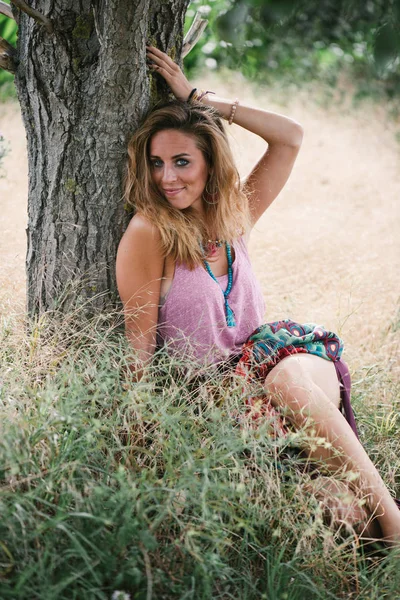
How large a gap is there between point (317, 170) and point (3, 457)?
18.1 feet

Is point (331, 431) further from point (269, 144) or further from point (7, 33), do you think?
point (7, 33)

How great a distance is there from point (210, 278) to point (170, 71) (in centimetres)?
81

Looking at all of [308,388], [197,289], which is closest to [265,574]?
[308,388]

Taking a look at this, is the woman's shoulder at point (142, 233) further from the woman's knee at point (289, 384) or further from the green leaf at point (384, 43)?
the green leaf at point (384, 43)

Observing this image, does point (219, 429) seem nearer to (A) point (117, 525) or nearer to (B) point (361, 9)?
(A) point (117, 525)

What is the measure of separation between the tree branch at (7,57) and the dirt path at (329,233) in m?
0.79

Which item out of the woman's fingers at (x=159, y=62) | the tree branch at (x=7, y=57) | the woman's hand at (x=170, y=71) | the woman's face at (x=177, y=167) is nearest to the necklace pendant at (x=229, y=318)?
the woman's face at (x=177, y=167)

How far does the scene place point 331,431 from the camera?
2129 millimetres

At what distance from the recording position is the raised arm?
2.51 metres

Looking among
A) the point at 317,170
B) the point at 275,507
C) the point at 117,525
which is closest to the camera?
the point at 117,525

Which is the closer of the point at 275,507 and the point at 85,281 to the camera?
the point at 275,507

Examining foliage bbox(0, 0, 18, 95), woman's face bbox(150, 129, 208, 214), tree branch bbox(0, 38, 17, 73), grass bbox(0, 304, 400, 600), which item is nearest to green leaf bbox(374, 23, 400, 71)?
grass bbox(0, 304, 400, 600)

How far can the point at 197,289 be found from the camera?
2348 mm

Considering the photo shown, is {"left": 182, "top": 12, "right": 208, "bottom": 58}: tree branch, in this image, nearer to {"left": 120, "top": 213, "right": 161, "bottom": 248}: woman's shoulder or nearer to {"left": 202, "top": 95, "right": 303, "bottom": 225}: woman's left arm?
{"left": 202, "top": 95, "right": 303, "bottom": 225}: woman's left arm
